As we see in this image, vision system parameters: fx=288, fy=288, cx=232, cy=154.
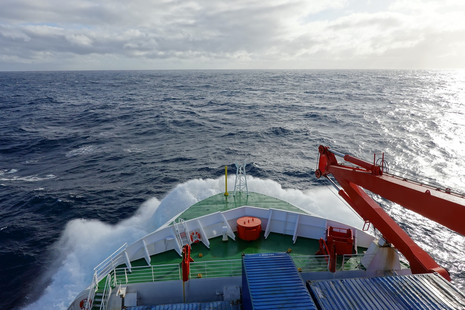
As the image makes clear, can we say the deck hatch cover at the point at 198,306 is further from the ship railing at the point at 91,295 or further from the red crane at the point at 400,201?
the red crane at the point at 400,201

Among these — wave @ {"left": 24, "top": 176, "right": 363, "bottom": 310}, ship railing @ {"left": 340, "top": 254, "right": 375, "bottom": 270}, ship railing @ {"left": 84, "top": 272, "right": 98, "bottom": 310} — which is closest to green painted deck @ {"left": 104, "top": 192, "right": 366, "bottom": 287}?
ship railing @ {"left": 340, "top": 254, "right": 375, "bottom": 270}

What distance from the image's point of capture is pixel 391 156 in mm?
41188

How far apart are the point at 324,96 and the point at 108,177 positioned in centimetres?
8414

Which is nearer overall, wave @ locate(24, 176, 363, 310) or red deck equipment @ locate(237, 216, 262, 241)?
red deck equipment @ locate(237, 216, 262, 241)

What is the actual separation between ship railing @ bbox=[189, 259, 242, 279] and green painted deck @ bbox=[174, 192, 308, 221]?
14.9ft

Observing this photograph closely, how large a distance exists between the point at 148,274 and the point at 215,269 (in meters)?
3.58

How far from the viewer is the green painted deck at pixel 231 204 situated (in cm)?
2060

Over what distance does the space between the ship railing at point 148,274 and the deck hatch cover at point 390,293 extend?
756 cm

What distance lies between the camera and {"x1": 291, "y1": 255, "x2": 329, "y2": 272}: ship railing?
15.4 meters

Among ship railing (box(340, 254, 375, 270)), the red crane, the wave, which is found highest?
the red crane

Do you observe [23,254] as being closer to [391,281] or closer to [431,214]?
[391,281]

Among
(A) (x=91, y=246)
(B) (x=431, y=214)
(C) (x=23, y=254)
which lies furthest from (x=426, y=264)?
(C) (x=23, y=254)

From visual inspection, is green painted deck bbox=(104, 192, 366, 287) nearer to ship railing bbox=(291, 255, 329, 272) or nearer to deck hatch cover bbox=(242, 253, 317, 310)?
ship railing bbox=(291, 255, 329, 272)

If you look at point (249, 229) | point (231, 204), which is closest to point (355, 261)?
point (249, 229)
